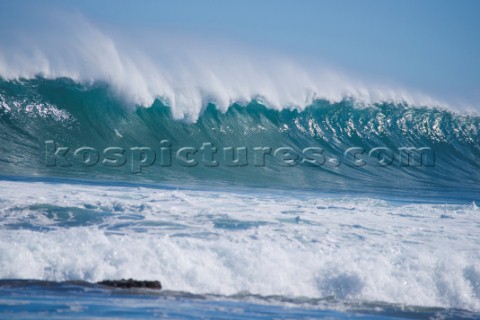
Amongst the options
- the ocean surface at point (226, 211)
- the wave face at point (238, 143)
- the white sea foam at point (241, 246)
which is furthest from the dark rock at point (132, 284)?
the wave face at point (238, 143)

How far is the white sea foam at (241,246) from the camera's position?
5281 mm

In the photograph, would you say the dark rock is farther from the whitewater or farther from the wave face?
the wave face

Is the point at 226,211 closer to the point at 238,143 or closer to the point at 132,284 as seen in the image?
the point at 132,284

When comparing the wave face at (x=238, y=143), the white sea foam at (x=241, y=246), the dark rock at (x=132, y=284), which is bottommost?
the dark rock at (x=132, y=284)

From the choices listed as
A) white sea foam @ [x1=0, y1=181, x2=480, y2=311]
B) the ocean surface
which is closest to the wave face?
the ocean surface

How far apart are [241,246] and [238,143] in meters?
9.35

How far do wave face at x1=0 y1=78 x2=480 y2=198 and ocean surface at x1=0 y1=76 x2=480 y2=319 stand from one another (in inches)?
2.0

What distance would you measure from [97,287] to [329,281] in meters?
2.15

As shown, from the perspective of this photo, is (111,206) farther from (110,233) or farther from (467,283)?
(467,283)

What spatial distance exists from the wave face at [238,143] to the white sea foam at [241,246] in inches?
141

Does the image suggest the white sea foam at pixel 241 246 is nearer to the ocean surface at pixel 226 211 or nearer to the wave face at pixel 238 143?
the ocean surface at pixel 226 211

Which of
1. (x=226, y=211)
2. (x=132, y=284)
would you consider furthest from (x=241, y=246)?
(x=226, y=211)

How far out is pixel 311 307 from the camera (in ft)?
15.3

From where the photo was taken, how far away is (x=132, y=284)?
4820 mm
